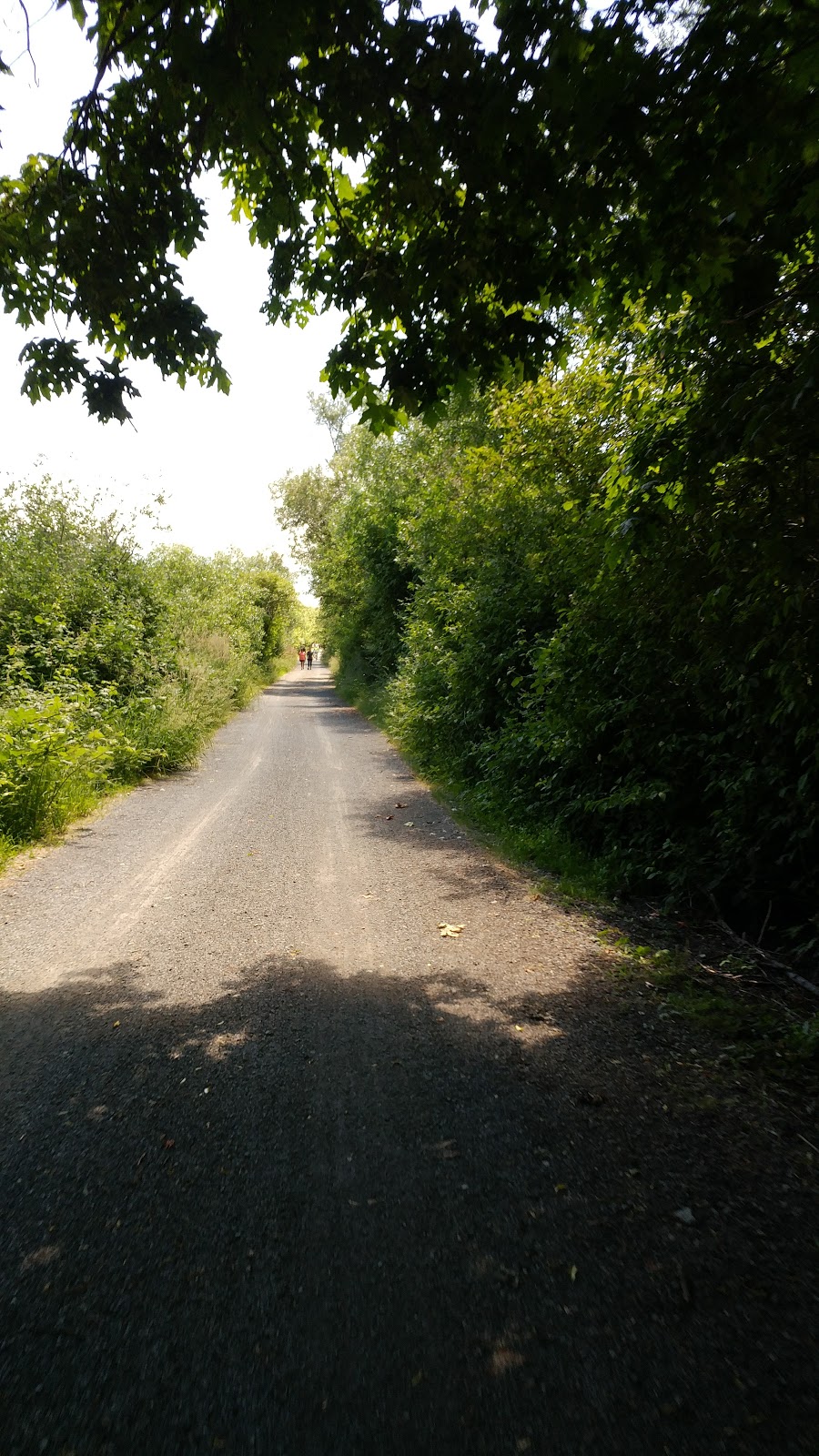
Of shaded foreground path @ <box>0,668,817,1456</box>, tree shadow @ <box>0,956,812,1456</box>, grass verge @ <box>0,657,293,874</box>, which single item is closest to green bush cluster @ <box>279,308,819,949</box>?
shaded foreground path @ <box>0,668,817,1456</box>

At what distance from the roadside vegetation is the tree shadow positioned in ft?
15.7

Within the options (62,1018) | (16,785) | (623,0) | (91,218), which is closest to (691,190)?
(623,0)

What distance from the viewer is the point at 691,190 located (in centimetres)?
298

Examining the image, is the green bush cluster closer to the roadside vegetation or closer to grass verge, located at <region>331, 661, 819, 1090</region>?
grass verge, located at <region>331, 661, 819, 1090</region>

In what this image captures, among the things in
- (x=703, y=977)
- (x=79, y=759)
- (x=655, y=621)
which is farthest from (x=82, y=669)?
(x=703, y=977)

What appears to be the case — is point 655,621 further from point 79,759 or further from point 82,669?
point 82,669

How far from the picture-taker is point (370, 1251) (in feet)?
7.93

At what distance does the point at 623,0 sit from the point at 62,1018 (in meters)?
5.40

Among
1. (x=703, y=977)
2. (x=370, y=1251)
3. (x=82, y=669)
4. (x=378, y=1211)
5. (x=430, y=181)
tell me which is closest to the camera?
(x=370, y=1251)

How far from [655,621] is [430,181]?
3.10m

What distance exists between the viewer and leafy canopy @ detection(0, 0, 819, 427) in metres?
2.87

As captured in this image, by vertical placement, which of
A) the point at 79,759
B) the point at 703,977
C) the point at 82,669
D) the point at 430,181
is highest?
the point at 430,181

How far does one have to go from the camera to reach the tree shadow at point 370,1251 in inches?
73.9

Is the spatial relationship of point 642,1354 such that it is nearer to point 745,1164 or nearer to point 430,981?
point 745,1164
